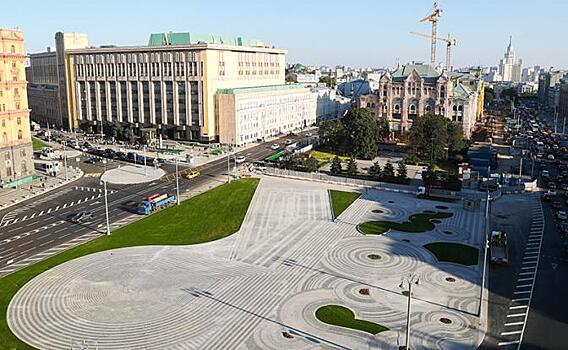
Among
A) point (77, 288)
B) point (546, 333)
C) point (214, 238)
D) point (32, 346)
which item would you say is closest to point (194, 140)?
point (214, 238)

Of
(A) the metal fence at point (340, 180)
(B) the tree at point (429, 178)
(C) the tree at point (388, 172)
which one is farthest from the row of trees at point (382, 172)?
(B) the tree at point (429, 178)

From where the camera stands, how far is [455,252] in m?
57.2

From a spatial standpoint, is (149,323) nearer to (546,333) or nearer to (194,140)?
(546,333)

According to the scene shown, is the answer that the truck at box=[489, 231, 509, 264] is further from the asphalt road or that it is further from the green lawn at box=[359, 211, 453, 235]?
the asphalt road

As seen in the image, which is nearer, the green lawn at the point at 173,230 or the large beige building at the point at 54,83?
the green lawn at the point at 173,230

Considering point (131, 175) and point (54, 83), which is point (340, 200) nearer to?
point (131, 175)

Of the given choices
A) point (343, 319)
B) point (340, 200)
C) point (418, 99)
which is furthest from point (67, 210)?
point (418, 99)

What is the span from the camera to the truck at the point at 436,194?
266 feet

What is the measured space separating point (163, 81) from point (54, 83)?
52097 mm

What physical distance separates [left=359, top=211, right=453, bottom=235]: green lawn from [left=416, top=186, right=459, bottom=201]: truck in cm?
991

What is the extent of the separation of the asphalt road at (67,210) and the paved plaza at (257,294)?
868cm

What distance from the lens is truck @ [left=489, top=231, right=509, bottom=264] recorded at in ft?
175

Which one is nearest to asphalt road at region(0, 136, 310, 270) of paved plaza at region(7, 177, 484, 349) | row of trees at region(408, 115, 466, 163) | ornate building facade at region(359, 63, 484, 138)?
paved plaza at region(7, 177, 484, 349)

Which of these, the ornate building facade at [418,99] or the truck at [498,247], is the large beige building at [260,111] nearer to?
the ornate building facade at [418,99]
